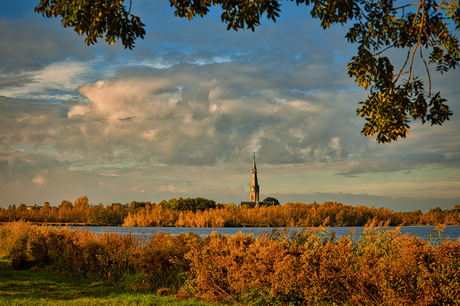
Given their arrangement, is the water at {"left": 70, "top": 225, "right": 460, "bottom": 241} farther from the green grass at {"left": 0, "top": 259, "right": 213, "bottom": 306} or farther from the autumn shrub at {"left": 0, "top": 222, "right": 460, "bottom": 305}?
the green grass at {"left": 0, "top": 259, "right": 213, "bottom": 306}

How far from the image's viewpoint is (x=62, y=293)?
1244cm

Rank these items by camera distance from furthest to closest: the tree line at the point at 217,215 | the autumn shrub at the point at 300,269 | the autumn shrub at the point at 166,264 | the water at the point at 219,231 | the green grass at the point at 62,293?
the tree line at the point at 217,215 → the autumn shrub at the point at 166,264 → the water at the point at 219,231 → the green grass at the point at 62,293 → the autumn shrub at the point at 300,269

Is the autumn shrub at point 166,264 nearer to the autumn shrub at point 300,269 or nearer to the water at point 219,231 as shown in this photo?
the autumn shrub at point 300,269

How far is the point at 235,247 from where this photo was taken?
1079cm

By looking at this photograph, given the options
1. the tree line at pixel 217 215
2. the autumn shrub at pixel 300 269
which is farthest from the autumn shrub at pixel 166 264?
the tree line at pixel 217 215

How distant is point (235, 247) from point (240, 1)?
20.2 ft

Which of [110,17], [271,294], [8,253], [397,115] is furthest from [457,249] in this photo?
[8,253]

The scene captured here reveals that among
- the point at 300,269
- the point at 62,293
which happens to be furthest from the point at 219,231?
the point at 300,269

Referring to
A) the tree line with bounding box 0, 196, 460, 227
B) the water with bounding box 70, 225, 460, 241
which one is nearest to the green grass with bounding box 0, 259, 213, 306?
the water with bounding box 70, 225, 460, 241

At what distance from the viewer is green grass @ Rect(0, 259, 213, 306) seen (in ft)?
35.7

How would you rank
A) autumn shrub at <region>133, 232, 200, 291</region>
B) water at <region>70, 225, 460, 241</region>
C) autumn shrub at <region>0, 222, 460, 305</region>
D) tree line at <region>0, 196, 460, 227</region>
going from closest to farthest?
autumn shrub at <region>0, 222, 460, 305</region> → water at <region>70, 225, 460, 241</region> → autumn shrub at <region>133, 232, 200, 291</region> → tree line at <region>0, 196, 460, 227</region>

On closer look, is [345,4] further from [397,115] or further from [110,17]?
[110,17]

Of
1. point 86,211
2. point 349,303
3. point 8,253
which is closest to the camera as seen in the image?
point 349,303

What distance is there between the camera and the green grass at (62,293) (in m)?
10.9
